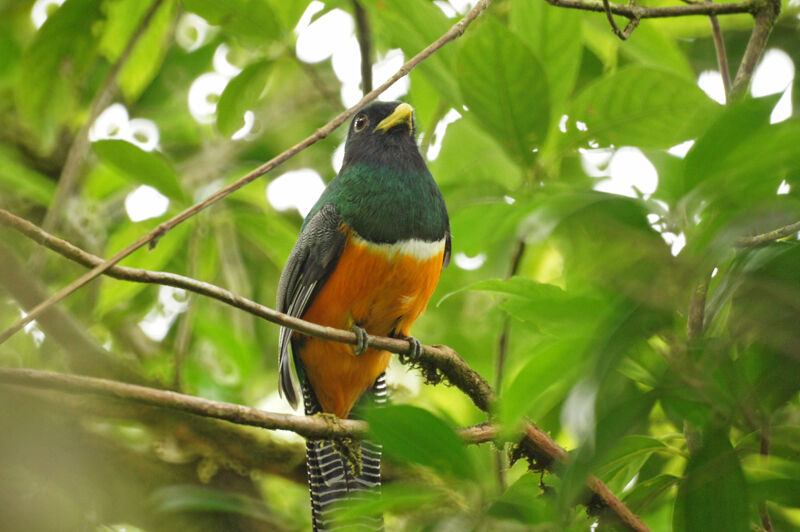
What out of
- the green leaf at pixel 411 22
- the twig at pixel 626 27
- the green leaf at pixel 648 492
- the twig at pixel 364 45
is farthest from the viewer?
the twig at pixel 364 45

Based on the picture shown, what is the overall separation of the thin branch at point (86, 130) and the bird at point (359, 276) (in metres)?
0.93

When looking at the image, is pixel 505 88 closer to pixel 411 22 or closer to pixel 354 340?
pixel 411 22

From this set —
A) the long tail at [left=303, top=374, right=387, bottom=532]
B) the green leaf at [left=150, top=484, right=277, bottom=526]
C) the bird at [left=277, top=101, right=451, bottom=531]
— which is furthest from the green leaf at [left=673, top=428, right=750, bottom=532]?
the long tail at [left=303, top=374, right=387, bottom=532]

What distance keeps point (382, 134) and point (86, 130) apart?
1.48m

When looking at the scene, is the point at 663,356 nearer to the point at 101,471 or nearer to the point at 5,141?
the point at 101,471

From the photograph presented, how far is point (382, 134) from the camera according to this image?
397 cm

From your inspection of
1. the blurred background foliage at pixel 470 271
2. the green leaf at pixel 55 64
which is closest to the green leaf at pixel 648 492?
the blurred background foliage at pixel 470 271

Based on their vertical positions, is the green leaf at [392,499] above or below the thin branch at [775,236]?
below

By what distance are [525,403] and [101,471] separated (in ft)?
8.36

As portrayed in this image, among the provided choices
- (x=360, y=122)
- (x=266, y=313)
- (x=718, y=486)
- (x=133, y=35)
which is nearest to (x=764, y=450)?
(x=718, y=486)

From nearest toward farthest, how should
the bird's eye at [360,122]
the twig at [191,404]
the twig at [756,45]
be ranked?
the twig at [191,404] < the twig at [756,45] < the bird's eye at [360,122]

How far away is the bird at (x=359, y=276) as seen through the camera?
331 centimetres

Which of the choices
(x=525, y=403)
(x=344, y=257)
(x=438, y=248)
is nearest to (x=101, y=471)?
(x=344, y=257)

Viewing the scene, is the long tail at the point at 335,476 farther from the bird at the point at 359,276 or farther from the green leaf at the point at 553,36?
the green leaf at the point at 553,36
